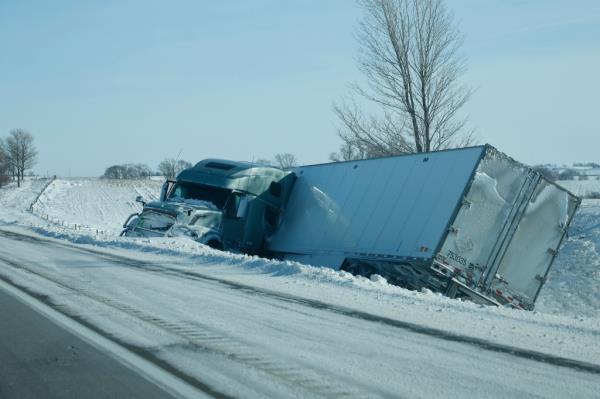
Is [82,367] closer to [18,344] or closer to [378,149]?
[18,344]

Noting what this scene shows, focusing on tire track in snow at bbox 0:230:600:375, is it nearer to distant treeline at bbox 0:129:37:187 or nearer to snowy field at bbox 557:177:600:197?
snowy field at bbox 557:177:600:197

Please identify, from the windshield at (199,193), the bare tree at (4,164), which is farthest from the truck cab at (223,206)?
the bare tree at (4,164)

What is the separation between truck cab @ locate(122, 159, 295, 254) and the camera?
1800 cm

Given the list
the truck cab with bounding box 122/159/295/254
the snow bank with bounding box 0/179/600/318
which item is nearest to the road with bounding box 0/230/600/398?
the snow bank with bounding box 0/179/600/318

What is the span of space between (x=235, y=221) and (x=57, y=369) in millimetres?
12834

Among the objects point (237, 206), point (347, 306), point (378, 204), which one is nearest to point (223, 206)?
point (237, 206)

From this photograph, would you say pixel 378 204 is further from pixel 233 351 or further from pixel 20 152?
pixel 20 152

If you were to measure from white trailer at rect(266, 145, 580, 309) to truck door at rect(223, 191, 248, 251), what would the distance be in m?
4.08

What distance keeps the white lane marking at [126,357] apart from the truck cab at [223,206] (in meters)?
9.16

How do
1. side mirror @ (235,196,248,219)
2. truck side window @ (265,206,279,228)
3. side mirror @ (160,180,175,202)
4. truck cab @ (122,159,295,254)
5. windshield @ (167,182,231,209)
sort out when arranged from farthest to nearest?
side mirror @ (160,180,175,202) → truck side window @ (265,206,279,228) → windshield @ (167,182,231,209) → side mirror @ (235,196,248,219) → truck cab @ (122,159,295,254)

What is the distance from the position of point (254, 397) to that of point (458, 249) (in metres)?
8.21

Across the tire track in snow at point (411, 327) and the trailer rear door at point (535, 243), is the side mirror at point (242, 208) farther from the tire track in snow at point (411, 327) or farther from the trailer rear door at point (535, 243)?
the trailer rear door at point (535, 243)

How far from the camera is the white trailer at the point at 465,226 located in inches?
483

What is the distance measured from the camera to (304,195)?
61.3ft
